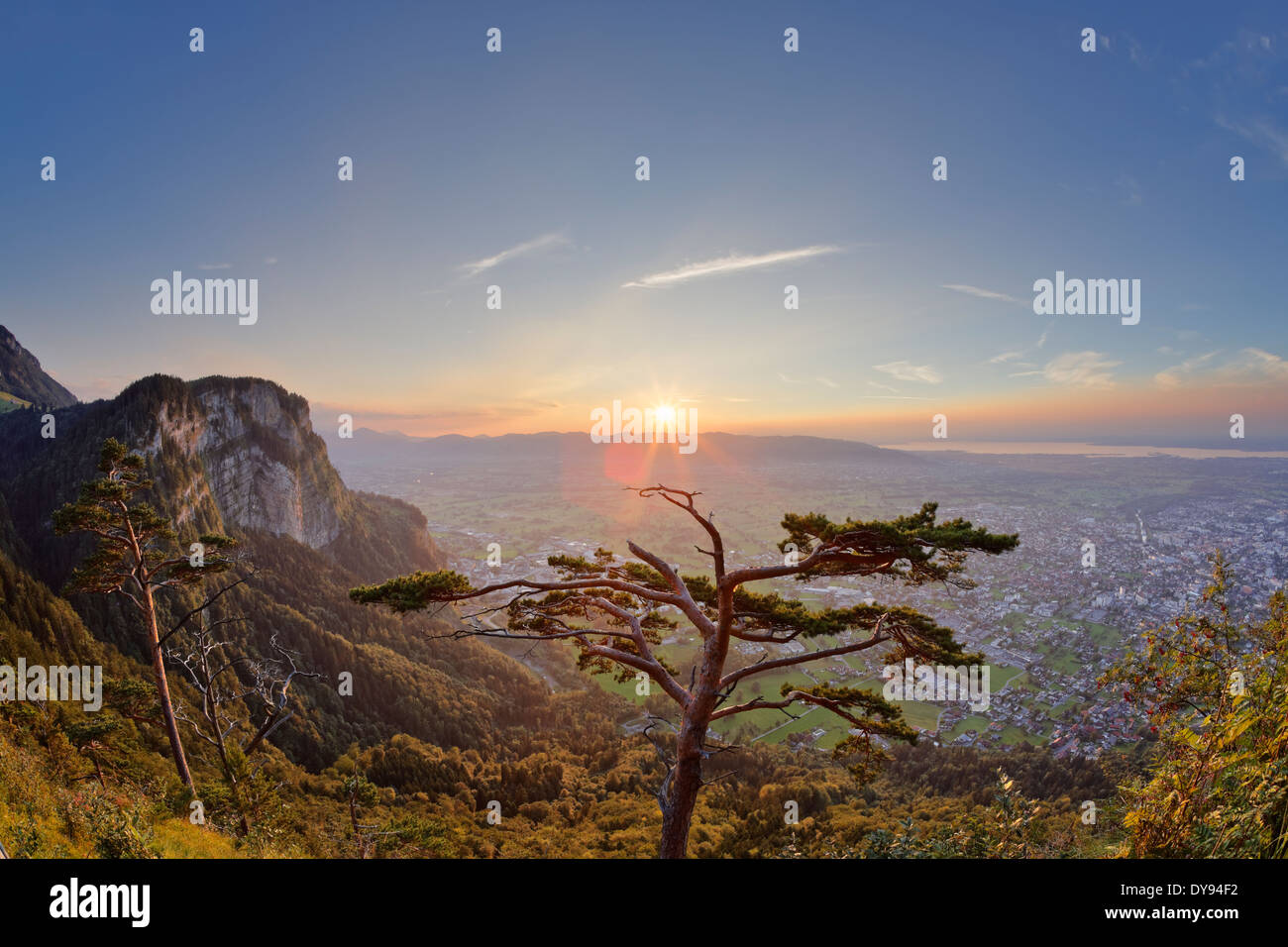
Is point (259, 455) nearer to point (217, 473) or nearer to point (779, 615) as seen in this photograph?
point (217, 473)

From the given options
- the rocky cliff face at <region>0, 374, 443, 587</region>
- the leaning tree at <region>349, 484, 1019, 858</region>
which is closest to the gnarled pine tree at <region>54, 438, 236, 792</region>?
the leaning tree at <region>349, 484, 1019, 858</region>

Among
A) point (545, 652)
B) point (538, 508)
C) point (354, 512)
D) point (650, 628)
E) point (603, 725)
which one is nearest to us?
point (650, 628)

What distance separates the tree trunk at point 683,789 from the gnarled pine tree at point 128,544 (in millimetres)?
11425

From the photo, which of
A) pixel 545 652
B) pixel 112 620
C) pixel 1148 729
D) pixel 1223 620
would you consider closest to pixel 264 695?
pixel 1148 729

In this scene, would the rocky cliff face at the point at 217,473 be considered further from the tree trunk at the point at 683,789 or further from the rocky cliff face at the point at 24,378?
the tree trunk at the point at 683,789

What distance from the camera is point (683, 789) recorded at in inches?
291

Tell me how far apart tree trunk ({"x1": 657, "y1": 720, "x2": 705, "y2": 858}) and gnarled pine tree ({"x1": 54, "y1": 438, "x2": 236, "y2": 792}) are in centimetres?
1142

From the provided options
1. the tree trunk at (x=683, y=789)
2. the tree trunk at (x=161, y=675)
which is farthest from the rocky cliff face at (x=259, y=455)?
the tree trunk at (x=683, y=789)

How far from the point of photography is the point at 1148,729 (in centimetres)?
636

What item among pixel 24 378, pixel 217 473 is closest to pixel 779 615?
pixel 217 473

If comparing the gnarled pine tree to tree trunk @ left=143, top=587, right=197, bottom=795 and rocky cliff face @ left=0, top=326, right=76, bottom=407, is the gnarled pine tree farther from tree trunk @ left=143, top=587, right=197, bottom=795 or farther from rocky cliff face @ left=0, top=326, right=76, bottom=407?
rocky cliff face @ left=0, top=326, right=76, bottom=407

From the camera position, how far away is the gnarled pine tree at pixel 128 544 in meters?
10.6

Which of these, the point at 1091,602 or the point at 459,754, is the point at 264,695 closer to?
the point at 459,754
